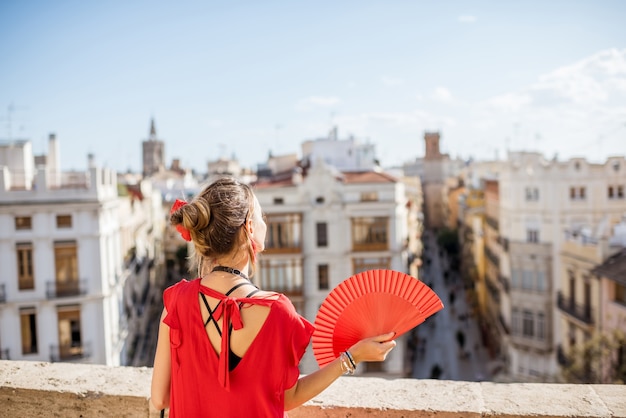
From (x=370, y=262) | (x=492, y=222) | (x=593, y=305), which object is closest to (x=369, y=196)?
(x=370, y=262)

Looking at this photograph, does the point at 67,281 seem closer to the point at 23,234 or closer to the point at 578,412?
the point at 23,234

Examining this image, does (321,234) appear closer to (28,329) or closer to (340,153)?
(340,153)

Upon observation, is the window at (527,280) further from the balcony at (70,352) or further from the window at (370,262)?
the balcony at (70,352)

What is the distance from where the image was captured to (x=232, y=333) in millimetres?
2600

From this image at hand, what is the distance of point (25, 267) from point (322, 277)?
37.7 feet

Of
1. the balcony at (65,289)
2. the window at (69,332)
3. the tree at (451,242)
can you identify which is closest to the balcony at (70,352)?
the window at (69,332)

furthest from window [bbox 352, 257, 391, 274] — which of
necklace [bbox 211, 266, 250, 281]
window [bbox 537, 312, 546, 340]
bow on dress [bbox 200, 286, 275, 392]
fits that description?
bow on dress [bbox 200, 286, 275, 392]

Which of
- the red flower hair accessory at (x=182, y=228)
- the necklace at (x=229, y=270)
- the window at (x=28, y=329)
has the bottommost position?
the window at (x=28, y=329)

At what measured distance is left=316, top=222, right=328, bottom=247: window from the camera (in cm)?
2575

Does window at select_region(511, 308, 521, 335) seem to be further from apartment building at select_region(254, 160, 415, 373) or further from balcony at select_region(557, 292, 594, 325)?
apartment building at select_region(254, 160, 415, 373)

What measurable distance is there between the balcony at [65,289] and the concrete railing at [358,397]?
17.9 meters

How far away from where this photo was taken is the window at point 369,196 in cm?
2555

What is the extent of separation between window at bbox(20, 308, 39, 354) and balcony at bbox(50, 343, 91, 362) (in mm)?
613

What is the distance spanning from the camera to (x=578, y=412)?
10.8ft
